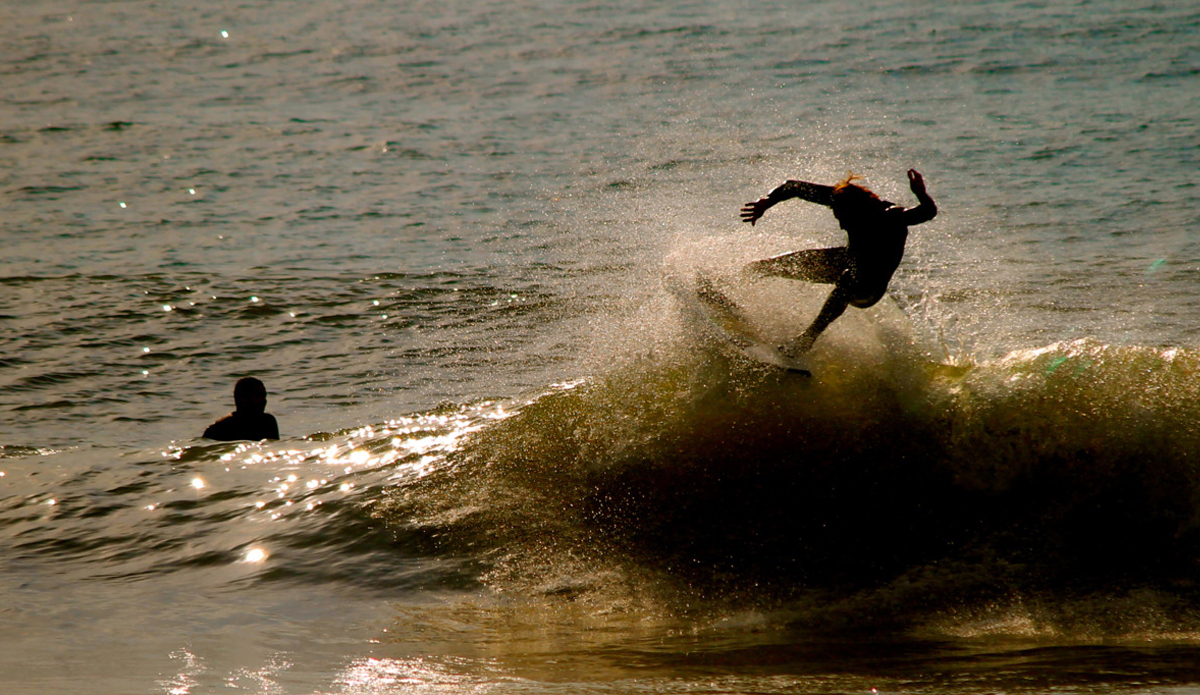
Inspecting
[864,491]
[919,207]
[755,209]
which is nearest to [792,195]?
[755,209]

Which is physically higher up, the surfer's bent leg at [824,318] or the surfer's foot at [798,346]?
the surfer's bent leg at [824,318]

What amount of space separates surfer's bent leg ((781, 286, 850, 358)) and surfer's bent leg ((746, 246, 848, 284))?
0.12 metres

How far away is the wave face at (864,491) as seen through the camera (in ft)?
19.6

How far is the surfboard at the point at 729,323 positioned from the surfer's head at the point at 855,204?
109 centimetres

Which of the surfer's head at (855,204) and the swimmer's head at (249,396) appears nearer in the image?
the surfer's head at (855,204)

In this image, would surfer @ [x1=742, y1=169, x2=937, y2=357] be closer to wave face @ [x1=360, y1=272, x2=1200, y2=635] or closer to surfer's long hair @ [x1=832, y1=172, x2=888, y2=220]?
surfer's long hair @ [x1=832, y1=172, x2=888, y2=220]

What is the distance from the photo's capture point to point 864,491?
6.80 m

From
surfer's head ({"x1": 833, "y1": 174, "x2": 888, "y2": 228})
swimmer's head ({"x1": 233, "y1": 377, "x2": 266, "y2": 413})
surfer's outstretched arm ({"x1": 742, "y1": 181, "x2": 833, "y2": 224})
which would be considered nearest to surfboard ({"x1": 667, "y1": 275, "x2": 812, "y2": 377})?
surfer's outstretched arm ({"x1": 742, "y1": 181, "x2": 833, "y2": 224})

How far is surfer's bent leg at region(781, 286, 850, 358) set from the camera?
6738mm

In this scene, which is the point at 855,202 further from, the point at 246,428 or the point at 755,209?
the point at 246,428

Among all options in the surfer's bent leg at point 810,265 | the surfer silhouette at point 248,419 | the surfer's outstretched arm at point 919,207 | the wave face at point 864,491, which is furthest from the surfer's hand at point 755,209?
the surfer silhouette at point 248,419

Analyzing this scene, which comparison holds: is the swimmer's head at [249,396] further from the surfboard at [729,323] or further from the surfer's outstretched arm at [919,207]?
the surfer's outstretched arm at [919,207]

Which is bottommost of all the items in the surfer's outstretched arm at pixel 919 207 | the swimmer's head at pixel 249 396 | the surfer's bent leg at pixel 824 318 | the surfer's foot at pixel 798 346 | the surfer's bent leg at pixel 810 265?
the swimmer's head at pixel 249 396

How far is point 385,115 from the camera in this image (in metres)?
25.8
